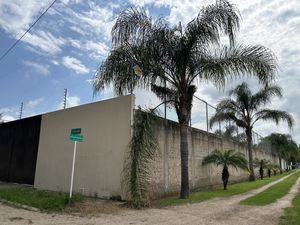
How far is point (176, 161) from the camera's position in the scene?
13422 mm

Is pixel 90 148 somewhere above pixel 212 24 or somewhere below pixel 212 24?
below

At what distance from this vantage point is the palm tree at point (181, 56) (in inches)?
430

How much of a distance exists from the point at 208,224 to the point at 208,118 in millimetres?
11971

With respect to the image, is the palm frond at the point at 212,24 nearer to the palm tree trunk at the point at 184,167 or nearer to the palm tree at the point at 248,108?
the palm tree trunk at the point at 184,167

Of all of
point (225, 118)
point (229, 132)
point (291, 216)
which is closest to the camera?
point (291, 216)

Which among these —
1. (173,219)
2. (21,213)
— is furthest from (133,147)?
(21,213)

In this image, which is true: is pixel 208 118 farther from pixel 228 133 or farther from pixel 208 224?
pixel 208 224

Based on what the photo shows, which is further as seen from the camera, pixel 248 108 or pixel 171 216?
pixel 248 108

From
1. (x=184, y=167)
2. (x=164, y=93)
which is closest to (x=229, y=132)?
(x=164, y=93)

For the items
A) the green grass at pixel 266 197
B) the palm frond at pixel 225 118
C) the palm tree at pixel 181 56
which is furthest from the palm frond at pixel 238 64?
the palm frond at pixel 225 118

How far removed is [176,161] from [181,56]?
192 inches

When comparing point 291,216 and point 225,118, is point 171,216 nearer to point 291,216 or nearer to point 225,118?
point 291,216

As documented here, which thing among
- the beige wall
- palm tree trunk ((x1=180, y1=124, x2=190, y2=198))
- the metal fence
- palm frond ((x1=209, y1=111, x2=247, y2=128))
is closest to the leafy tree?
the metal fence

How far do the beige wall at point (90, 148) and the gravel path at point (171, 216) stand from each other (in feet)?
9.02
